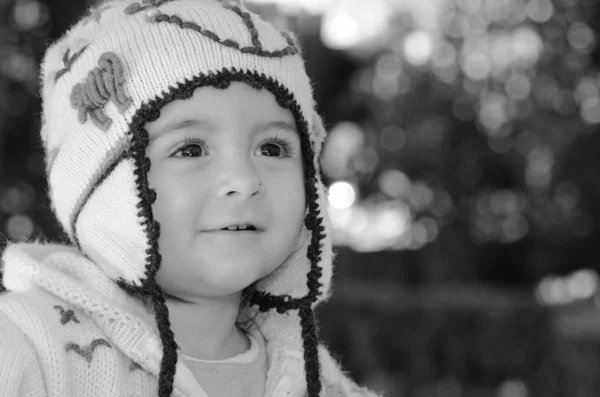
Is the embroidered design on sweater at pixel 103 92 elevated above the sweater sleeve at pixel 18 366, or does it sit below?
above

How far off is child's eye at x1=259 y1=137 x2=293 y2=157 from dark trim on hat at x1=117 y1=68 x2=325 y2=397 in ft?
0.22

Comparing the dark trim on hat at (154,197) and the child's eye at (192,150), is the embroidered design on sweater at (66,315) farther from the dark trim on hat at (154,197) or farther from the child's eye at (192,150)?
the child's eye at (192,150)

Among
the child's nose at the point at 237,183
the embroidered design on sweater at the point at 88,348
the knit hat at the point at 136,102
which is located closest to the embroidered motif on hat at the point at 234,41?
the knit hat at the point at 136,102

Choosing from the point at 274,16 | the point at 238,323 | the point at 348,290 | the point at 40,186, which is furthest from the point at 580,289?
the point at 238,323

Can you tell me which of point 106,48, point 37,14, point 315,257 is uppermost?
point 37,14

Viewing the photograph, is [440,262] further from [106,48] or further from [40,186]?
[106,48]

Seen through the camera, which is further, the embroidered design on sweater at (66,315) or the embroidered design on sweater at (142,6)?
the embroidered design on sweater at (142,6)

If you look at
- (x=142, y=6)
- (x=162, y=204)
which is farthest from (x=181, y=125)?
(x=142, y=6)

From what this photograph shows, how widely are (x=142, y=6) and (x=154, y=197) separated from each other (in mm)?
457

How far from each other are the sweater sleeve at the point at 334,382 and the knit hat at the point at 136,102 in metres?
0.15

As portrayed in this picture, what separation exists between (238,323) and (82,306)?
0.50 meters

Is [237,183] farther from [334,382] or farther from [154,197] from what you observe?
[334,382]

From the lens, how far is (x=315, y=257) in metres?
2.06

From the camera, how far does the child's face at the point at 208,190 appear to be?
5.82 feet
